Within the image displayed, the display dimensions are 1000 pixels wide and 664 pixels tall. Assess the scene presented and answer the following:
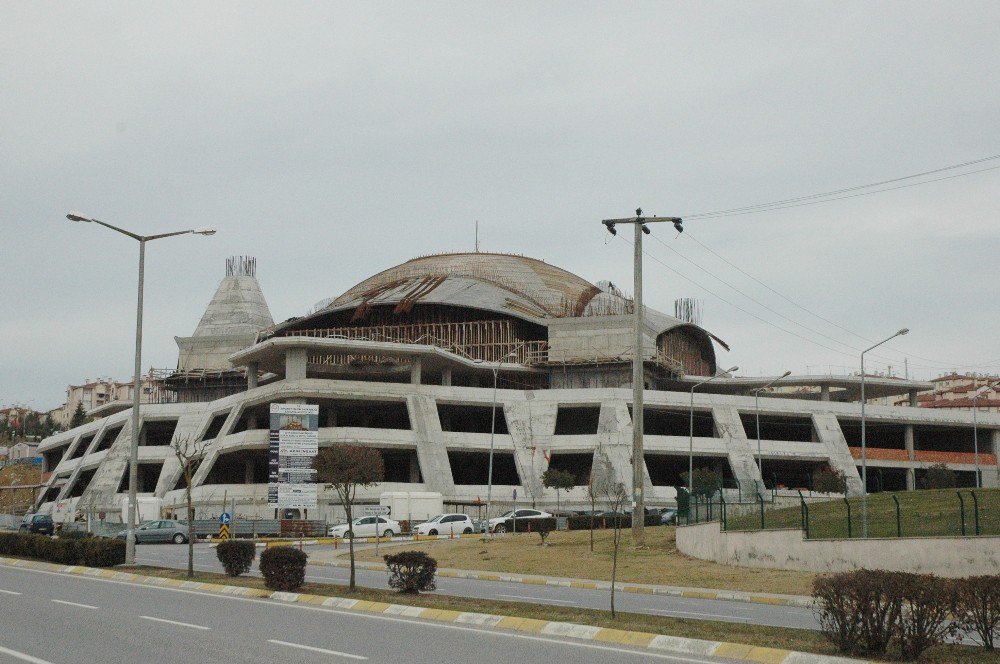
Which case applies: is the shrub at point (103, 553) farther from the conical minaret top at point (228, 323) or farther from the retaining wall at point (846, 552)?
the conical minaret top at point (228, 323)

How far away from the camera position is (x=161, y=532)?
56938 millimetres

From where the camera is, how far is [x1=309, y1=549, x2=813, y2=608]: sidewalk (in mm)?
26781

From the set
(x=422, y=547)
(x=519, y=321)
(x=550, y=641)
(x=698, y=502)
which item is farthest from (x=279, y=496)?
(x=550, y=641)

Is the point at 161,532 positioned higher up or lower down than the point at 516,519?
lower down

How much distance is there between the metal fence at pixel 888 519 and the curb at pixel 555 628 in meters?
13.7

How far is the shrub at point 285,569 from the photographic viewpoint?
2434 cm

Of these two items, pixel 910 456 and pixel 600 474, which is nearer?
pixel 600 474

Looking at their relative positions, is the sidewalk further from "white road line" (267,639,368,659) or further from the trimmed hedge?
"white road line" (267,639,368,659)

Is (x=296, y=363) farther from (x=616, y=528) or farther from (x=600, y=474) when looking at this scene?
(x=616, y=528)

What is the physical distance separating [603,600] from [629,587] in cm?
548

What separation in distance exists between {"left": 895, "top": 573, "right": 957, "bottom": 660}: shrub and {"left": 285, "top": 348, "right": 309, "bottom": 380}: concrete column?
62842mm

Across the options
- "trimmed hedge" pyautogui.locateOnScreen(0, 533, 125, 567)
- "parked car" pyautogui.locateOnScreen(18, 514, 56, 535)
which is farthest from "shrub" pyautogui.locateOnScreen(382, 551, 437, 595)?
"parked car" pyautogui.locateOnScreen(18, 514, 56, 535)

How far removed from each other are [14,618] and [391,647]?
794 cm

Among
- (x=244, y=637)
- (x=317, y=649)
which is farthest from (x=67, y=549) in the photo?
(x=317, y=649)
